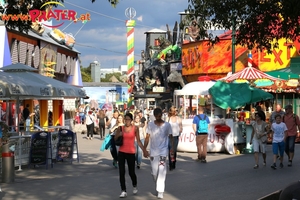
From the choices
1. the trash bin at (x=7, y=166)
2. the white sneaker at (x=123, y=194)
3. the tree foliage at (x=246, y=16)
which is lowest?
Result: the white sneaker at (x=123, y=194)

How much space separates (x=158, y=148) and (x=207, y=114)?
35.2ft

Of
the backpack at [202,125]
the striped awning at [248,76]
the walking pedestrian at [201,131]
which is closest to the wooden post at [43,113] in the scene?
the striped awning at [248,76]

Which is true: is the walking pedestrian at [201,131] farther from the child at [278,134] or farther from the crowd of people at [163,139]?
the child at [278,134]

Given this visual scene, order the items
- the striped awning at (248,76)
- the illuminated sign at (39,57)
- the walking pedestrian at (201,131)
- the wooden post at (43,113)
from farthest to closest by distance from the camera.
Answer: the wooden post at (43,113)
the illuminated sign at (39,57)
the striped awning at (248,76)
the walking pedestrian at (201,131)

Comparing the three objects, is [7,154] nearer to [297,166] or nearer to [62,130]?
[62,130]

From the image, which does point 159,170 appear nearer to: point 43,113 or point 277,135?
point 277,135

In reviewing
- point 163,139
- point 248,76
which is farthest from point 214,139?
point 163,139

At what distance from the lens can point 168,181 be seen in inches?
531

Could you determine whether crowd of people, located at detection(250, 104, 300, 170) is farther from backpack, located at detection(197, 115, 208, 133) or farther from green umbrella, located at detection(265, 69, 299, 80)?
green umbrella, located at detection(265, 69, 299, 80)

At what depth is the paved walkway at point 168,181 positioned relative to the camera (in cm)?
1144

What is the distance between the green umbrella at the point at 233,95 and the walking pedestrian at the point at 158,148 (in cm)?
965

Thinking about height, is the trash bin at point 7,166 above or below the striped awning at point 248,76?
below

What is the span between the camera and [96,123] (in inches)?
1452

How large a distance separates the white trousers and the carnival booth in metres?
9.40
